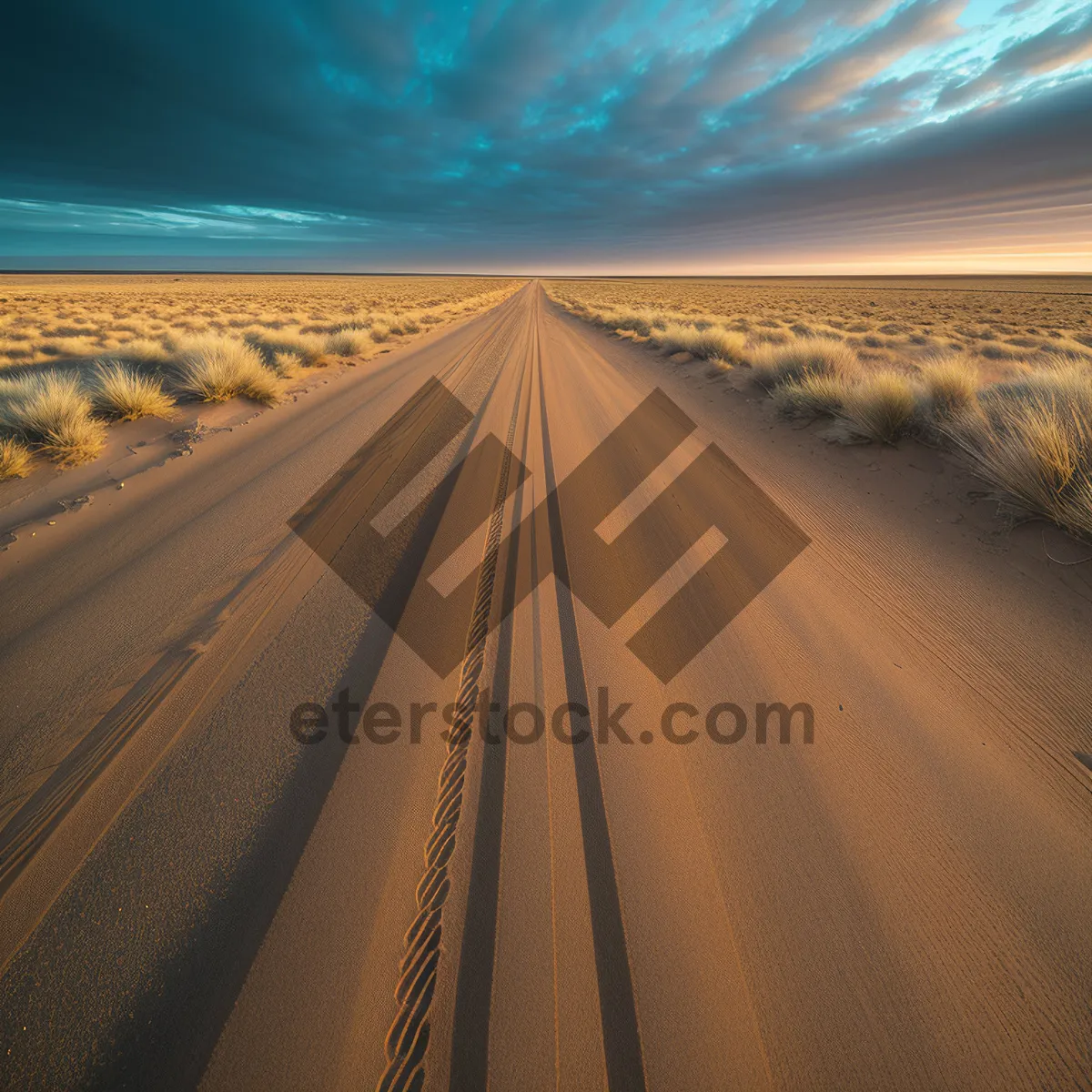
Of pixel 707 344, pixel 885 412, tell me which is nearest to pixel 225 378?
pixel 885 412

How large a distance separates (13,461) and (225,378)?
3570 millimetres

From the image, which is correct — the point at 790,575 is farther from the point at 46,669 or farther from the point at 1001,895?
the point at 46,669

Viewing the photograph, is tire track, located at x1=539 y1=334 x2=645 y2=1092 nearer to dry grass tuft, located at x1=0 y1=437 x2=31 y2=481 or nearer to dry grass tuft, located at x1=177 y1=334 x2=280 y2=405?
dry grass tuft, located at x1=0 y1=437 x2=31 y2=481

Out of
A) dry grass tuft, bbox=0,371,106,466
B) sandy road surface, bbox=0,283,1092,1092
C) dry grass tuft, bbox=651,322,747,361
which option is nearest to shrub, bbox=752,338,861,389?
dry grass tuft, bbox=651,322,747,361

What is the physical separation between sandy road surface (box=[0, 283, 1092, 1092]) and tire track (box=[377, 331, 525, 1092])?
0.01 metres

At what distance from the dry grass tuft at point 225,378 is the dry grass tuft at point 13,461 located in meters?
2.94

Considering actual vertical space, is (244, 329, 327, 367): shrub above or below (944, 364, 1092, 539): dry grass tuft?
below

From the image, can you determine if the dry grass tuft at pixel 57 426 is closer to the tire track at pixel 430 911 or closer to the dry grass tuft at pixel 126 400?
the dry grass tuft at pixel 126 400

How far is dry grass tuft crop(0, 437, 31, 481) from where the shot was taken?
16.3 ft

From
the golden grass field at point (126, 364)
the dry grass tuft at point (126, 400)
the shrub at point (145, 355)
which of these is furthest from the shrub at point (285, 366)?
the dry grass tuft at point (126, 400)

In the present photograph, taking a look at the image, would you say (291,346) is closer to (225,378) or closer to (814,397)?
(225,378)

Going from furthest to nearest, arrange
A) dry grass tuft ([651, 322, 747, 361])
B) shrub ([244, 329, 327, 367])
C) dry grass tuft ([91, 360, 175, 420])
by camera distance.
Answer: shrub ([244, 329, 327, 367]) → dry grass tuft ([651, 322, 747, 361]) → dry grass tuft ([91, 360, 175, 420])

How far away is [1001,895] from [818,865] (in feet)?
2.11

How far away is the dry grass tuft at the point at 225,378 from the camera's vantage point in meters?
7.86
